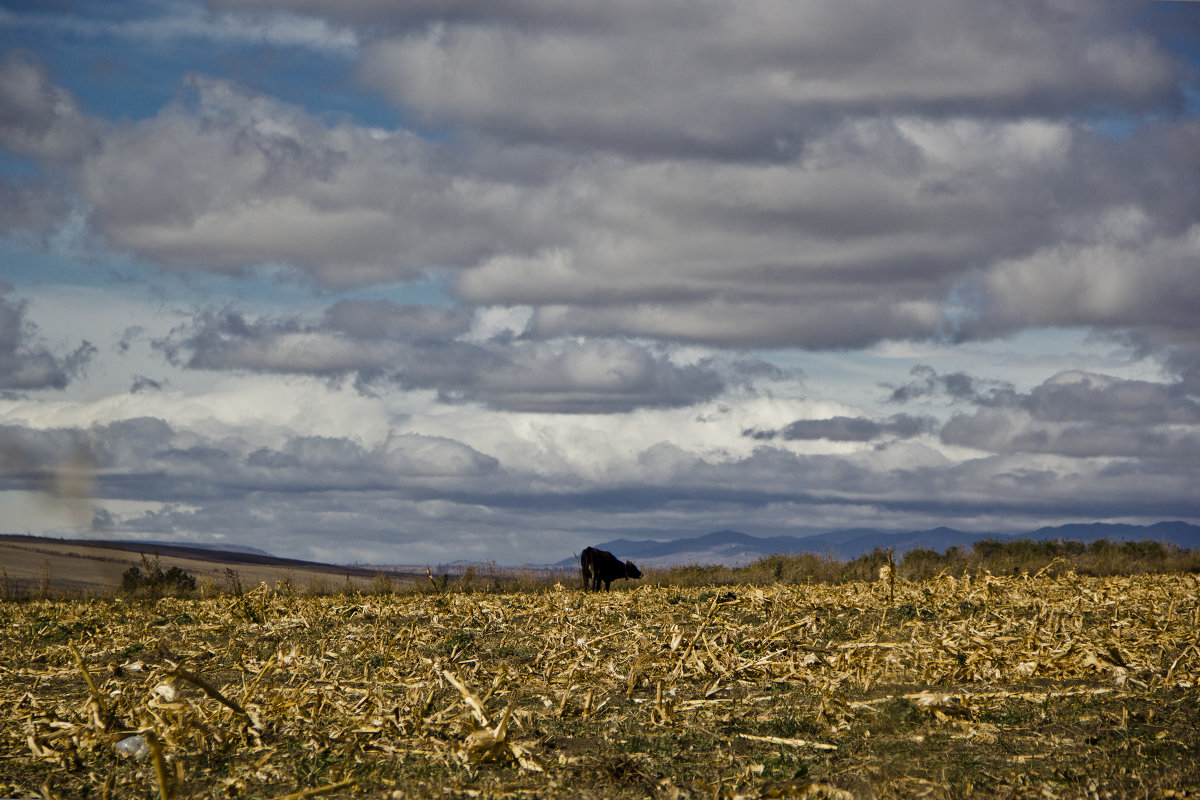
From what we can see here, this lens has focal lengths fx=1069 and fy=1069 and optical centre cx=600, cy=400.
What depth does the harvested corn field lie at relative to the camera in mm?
7539

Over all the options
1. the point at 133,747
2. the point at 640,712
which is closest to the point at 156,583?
the point at 133,747

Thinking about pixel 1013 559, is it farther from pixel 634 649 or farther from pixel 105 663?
pixel 105 663

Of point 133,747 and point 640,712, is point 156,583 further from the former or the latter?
point 640,712

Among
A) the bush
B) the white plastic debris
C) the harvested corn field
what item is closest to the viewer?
the harvested corn field

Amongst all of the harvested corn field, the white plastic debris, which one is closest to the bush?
the harvested corn field

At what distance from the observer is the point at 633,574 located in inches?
1355

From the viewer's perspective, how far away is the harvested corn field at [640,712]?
7.54 metres

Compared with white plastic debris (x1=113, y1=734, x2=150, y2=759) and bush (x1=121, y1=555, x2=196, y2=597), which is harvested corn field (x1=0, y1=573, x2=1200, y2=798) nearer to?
white plastic debris (x1=113, y1=734, x2=150, y2=759)

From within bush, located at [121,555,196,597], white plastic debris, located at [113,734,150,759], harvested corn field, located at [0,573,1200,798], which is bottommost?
bush, located at [121,555,196,597]

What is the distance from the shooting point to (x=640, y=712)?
959 centimetres

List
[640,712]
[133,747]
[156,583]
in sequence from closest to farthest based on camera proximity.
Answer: [133,747]
[640,712]
[156,583]

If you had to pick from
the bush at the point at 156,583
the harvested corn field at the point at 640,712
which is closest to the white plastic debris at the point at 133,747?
the harvested corn field at the point at 640,712

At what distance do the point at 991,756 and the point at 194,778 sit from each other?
599cm

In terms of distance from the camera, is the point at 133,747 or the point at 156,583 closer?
the point at 133,747
